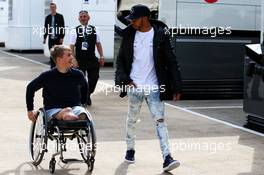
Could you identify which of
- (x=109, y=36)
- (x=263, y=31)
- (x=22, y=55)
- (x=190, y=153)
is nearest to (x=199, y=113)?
(x=263, y=31)

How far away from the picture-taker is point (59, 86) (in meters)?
6.66

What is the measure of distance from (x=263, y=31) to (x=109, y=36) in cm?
904

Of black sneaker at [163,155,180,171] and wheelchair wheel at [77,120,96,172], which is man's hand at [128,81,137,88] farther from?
black sneaker at [163,155,180,171]

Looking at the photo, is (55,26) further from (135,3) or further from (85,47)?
(85,47)

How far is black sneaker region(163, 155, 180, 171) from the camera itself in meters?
6.68

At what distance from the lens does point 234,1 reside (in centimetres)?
1306

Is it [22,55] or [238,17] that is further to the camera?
[22,55]

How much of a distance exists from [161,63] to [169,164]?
1.04m

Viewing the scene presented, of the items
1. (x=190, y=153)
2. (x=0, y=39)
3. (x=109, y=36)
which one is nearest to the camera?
(x=190, y=153)

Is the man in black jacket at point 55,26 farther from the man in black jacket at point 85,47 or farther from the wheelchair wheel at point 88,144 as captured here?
the wheelchair wheel at point 88,144

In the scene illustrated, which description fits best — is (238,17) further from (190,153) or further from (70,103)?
(70,103)

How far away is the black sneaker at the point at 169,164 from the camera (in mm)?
6676

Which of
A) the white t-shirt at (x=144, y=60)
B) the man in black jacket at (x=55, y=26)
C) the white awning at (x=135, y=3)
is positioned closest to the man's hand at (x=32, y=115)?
the white t-shirt at (x=144, y=60)

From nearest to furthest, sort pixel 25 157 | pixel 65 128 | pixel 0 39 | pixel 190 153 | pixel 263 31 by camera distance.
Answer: pixel 65 128, pixel 25 157, pixel 190 153, pixel 263 31, pixel 0 39
